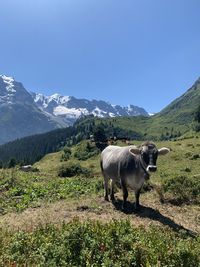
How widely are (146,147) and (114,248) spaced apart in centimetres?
844

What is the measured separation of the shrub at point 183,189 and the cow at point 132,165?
12.8 feet

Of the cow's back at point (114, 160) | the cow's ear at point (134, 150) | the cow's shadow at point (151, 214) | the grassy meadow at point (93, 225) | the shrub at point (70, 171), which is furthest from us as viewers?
the shrub at point (70, 171)

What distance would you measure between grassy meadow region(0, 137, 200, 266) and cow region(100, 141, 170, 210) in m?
1.40

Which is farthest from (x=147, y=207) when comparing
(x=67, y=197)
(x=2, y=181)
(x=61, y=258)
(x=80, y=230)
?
(x=2, y=181)

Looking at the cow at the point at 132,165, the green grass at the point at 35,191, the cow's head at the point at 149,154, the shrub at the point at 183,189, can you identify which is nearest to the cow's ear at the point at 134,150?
the cow at the point at 132,165

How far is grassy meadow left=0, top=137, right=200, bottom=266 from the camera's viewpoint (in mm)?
11742

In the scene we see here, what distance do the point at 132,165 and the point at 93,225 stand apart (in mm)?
7449

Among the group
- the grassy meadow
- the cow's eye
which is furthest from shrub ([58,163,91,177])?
the cow's eye

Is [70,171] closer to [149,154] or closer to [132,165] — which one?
[132,165]

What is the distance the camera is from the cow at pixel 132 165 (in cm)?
2008

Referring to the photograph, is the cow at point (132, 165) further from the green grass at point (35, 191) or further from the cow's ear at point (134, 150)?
the green grass at point (35, 191)

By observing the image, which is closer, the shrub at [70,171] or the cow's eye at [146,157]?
the cow's eye at [146,157]

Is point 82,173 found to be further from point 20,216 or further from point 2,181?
point 20,216

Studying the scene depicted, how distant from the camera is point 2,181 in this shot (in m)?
33.6
